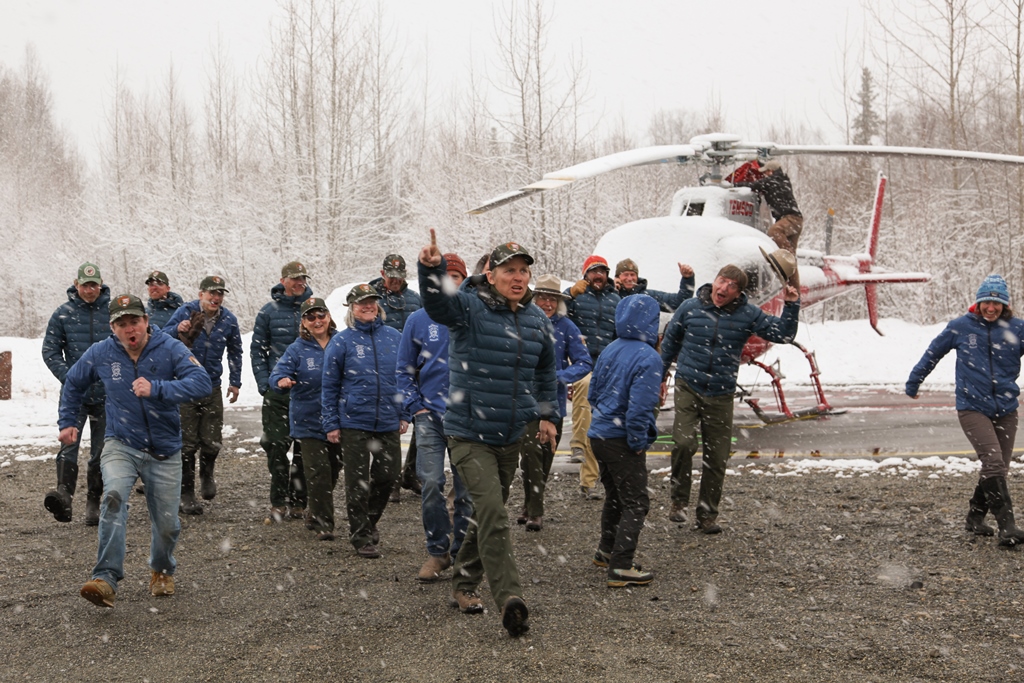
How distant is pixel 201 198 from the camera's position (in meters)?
36.5

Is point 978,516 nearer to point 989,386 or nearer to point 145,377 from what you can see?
point 989,386

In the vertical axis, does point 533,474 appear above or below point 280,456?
below

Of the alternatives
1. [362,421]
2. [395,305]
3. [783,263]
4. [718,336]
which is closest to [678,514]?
[718,336]

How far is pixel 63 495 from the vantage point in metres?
6.90

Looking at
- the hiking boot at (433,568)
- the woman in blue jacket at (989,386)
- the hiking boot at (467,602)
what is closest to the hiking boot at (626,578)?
the hiking boot at (467,602)

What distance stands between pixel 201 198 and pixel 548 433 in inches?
1325

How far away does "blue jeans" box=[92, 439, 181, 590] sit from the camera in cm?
521

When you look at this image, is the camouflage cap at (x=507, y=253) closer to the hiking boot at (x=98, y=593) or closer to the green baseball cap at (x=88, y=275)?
the hiking boot at (x=98, y=593)

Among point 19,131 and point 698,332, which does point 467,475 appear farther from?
point 19,131

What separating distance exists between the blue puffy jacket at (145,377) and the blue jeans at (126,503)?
0.08 metres

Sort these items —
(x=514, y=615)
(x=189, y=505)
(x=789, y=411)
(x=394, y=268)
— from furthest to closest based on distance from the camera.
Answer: (x=789, y=411) < (x=394, y=268) < (x=189, y=505) < (x=514, y=615)

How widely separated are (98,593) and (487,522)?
2.09 m

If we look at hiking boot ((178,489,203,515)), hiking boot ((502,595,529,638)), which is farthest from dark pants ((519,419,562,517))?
hiking boot ((178,489,203,515))

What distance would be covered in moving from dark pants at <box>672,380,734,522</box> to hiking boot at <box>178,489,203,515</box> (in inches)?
150
